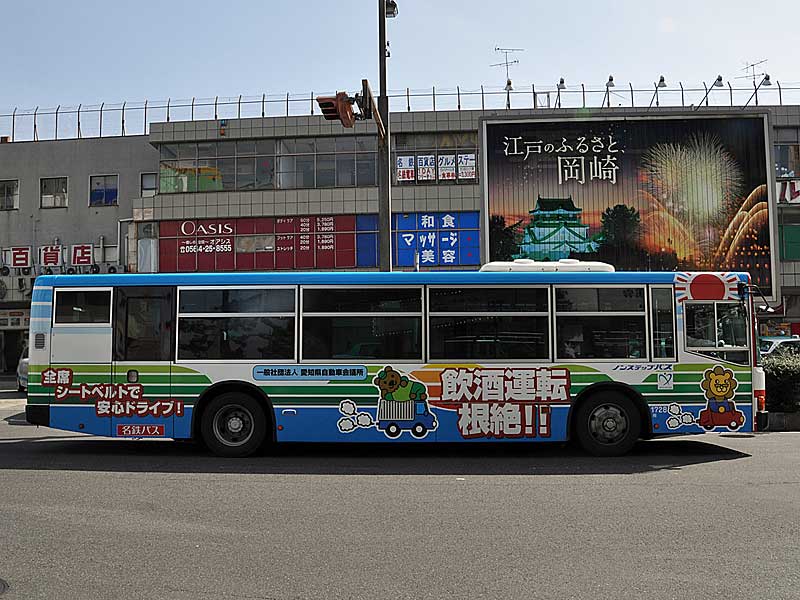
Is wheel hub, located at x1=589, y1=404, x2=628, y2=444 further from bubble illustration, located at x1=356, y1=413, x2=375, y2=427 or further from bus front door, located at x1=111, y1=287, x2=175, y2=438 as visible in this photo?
bus front door, located at x1=111, y1=287, x2=175, y2=438

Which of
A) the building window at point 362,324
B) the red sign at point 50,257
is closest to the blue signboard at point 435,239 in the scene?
the red sign at point 50,257

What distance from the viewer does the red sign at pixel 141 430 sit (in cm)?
1138

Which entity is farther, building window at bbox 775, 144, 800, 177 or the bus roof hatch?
building window at bbox 775, 144, 800, 177

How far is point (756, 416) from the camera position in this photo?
36.8ft

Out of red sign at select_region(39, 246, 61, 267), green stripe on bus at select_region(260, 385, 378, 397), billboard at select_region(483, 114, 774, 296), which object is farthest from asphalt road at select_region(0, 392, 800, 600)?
red sign at select_region(39, 246, 61, 267)

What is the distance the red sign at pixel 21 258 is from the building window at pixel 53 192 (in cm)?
249

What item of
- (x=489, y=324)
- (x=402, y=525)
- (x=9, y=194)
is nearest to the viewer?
(x=402, y=525)

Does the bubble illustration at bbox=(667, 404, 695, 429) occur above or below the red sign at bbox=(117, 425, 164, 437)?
above

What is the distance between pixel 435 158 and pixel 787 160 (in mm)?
16111

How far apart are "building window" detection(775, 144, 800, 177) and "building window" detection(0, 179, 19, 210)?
3689 centimetres

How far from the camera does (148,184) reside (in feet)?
129

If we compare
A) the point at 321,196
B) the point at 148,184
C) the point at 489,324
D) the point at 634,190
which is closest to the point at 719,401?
the point at 489,324

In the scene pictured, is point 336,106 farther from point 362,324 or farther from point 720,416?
point 720,416

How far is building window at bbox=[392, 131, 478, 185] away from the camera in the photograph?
35.4 meters
